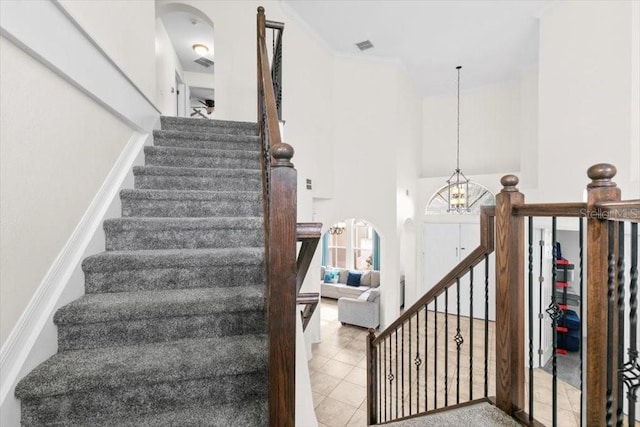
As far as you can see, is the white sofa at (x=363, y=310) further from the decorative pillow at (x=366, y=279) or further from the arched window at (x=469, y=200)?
the arched window at (x=469, y=200)

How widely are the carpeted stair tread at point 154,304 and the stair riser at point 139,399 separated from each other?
31 centimetres

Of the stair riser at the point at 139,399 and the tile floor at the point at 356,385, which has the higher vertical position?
the stair riser at the point at 139,399

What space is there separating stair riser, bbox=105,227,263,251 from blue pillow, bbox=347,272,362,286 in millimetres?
6331

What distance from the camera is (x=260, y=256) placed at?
1.67 meters

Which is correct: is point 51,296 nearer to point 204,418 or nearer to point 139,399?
point 139,399

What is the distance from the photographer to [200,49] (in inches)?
241

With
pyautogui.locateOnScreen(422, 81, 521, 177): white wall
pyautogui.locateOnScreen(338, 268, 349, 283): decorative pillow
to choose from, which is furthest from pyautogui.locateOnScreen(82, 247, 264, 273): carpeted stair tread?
pyautogui.locateOnScreen(338, 268, 349, 283): decorative pillow

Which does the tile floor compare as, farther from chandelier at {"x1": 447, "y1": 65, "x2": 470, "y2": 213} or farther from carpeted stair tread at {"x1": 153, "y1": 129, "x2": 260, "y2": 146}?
carpeted stair tread at {"x1": 153, "y1": 129, "x2": 260, "y2": 146}

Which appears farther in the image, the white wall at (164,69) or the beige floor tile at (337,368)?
the white wall at (164,69)

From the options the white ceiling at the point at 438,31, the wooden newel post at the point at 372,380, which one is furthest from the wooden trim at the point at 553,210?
the white ceiling at the point at 438,31

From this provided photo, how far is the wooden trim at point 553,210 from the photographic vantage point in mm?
1064

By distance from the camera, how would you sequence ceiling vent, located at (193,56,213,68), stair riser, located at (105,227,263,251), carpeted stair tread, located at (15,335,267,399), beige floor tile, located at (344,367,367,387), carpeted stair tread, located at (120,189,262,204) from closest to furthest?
1. carpeted stair tread, located at (15,335,267,399)
2. stair riser, located at (105,227,263,251)
3. carpeted stair tread, located at (120,189,262,204)
4. beige floor tile, located at (344,367,367,387)
5. ceiling vent, located at (193,56,213,68)

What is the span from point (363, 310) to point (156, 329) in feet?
16.6

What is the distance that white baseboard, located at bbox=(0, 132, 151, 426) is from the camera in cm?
102
